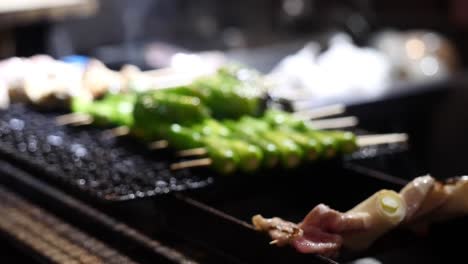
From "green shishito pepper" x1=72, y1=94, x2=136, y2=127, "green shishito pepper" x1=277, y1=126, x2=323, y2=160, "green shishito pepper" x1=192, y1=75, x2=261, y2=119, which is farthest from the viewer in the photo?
"green shishito pepper" x1=72, y1=94, x2=136, y2=127

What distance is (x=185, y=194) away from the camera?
3.15m

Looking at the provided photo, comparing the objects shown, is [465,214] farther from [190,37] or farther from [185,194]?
[190,37]

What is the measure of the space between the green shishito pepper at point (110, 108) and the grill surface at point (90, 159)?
0.26 feet

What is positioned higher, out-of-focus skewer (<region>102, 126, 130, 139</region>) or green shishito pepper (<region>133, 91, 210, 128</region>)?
green shishito pepper (<region>133, 91, 210, 128</region>)

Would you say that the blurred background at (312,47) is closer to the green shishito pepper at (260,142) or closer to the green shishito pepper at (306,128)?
the green shishito pepper at (306,128)

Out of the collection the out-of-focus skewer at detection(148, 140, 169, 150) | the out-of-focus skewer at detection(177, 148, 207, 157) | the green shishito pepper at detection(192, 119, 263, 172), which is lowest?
the out-of-focus skewer at detection(148, 140, 169, 150)

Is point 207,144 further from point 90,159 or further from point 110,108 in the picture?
point 110,108

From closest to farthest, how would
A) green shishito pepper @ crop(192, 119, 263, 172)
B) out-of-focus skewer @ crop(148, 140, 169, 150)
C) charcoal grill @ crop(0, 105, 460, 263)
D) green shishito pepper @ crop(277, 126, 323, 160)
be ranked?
charcoal grill @ crop(0, 105, 460, 263) < green shishito pepper @ crop(192, 119, 263, 172) < green shishito pepper @ crop(277, 126, 323, 160) < out-of-focus skewer @ crop(148, 140, 169, 150)

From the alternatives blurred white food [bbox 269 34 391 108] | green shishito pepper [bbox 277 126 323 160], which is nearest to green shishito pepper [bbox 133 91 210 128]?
green shishito pepper [bbox 277 126 323 160]

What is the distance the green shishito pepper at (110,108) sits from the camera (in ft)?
13.0

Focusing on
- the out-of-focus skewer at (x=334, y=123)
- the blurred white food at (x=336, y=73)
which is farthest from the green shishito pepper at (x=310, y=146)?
the blurred white food at (x=336, y=73)

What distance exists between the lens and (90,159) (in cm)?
360

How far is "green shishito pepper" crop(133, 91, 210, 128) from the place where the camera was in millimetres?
3670

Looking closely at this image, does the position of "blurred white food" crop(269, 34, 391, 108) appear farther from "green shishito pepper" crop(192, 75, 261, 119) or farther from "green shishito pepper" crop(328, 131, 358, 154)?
"green shishito pepper" crop(328, 131, 358, 154)
